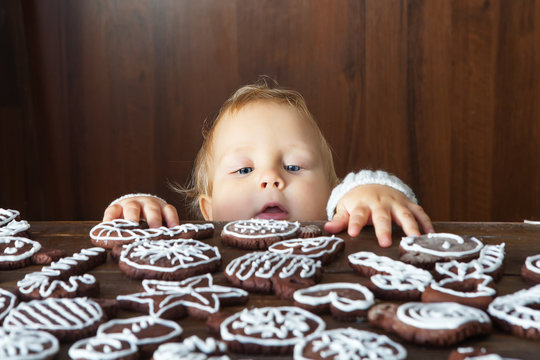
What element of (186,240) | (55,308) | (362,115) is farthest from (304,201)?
(362,115)

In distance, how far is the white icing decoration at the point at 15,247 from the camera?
829mm

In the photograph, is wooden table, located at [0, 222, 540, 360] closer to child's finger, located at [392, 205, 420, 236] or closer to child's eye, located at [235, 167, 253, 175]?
child's finger, located at [392, 205, 420, 236]

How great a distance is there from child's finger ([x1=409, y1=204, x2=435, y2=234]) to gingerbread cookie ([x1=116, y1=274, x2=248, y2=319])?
19.4 inches

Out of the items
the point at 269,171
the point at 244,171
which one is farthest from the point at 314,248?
the point at 244,171

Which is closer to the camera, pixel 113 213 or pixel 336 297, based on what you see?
pixel 336 297

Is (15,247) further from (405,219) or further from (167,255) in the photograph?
(405,219)

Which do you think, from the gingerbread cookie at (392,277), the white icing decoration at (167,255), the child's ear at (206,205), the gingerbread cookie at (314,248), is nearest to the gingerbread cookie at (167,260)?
the white icing decoration at (167,255)

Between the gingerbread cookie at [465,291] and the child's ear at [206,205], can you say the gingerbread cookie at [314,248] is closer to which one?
the gingerbread cookie at [465,291]

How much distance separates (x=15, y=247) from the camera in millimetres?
864

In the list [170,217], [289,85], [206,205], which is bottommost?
[206,205]

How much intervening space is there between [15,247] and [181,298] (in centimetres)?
36

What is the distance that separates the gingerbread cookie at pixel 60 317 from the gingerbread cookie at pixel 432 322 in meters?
0.30

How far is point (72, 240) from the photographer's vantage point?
994 millimetres

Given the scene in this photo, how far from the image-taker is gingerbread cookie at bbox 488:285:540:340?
0.57m
